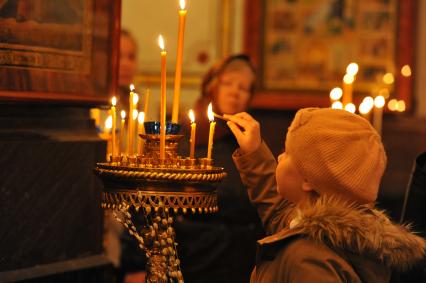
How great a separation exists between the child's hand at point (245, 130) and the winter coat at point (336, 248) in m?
0.30

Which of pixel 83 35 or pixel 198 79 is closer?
pixel 83 35

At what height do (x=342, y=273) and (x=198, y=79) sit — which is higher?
(x=198, y=79)

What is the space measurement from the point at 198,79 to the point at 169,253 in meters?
4.47

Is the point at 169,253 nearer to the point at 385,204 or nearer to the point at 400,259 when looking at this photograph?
the point at 400,259

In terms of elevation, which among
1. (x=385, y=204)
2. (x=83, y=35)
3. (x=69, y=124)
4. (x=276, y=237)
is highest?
(x=83, y=35)

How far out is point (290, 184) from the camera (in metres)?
1.95

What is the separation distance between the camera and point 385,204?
4508mm

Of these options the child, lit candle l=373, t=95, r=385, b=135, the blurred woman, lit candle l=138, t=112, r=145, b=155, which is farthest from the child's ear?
the blurred woman

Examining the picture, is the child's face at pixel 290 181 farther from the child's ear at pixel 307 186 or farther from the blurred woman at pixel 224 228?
the blurred woman at pixel 224 228

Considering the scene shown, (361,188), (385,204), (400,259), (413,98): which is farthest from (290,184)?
(413,98)

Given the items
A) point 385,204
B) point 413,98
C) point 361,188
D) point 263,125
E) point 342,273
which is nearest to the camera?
point 342,273

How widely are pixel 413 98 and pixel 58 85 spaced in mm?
4182

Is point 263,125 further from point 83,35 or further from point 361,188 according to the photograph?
point 361,188

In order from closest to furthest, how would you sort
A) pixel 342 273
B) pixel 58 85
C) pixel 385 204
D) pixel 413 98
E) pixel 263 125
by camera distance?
pixel 342 273 → pixel 58 85 → pixel 385 204 → pixel 263 125 → pixel 413 98
